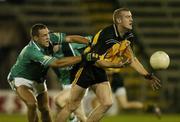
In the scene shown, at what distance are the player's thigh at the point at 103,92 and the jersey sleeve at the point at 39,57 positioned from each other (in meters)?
0.80

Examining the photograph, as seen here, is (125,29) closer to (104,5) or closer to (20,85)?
(20,85)

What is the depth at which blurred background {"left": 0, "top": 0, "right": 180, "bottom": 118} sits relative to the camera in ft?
80.9

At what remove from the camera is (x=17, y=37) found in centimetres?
2517

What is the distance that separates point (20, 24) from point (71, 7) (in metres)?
2.06

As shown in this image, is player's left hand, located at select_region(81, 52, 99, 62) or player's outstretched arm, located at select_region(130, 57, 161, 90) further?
player's outstretched arm, located at select_region(130, 57, 161, 90)

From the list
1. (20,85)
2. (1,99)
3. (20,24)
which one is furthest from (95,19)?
(20,85)

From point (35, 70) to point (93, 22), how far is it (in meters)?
14.0

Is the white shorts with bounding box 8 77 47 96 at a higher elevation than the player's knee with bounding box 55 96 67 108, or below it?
higher

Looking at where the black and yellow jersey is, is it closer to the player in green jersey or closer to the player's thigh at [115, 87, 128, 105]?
the player in green jersey

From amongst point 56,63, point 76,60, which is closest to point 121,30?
point 76,60

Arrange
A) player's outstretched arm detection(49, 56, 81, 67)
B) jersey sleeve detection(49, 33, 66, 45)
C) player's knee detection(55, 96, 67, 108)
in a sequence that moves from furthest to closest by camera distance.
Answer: player's knee detection(55, 96, 67, 108) < jersey sleeve detection(49, 33, 66, 45) < player's outstretched arm detection(49, 56, 81, 67)

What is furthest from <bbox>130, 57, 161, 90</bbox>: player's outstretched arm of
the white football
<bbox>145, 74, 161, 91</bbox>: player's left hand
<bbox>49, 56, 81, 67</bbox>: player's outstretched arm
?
<bbox>49, 56, 81, 67</bbox>: player's outstretched arm

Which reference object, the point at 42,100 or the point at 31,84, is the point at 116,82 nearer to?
the point at 42,100

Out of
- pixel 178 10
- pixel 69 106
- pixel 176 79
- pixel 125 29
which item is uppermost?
pixel 125 29
